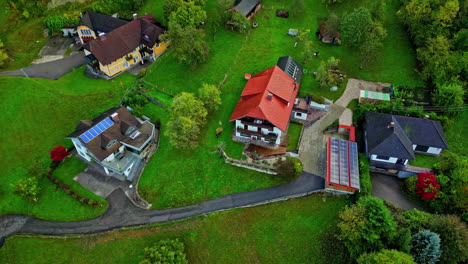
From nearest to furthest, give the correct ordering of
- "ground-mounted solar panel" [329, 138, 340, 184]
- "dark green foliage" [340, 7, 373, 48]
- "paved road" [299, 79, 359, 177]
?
"ground-mounted solar panel" [329, 138, 340, 184] < "paved road" [299, 79, 359, 177] < "dark green foliage" [340, 7, 373, 48]

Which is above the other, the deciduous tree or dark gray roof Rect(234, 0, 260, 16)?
dark gray roof Rect(234, 0, 260, 16)

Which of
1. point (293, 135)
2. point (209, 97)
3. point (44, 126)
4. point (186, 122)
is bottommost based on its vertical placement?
point (44, 126)

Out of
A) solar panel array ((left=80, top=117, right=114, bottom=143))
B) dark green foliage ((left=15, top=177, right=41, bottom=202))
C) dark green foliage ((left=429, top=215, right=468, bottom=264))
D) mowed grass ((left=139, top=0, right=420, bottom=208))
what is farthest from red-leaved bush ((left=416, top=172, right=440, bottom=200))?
dark green foliage ((left=15, top=177, right=41, bottom=202))

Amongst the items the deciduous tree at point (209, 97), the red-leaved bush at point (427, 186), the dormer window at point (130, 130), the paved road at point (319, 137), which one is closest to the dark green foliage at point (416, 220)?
the red-leaved bush at point (427, 186)

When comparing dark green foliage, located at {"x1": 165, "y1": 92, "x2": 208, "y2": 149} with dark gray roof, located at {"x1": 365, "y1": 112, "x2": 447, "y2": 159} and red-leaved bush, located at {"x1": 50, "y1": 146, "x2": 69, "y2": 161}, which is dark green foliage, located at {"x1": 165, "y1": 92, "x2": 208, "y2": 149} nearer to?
red-leaved bush, located at {"x1": 50, "y1": 146, "x2": 69, "y2": 161}

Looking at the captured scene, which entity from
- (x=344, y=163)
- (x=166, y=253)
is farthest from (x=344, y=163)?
(x=166, y=253)

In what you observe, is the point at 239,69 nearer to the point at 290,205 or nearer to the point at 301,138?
the point at 301,138

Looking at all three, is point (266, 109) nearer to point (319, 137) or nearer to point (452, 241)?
point (319, 137)
